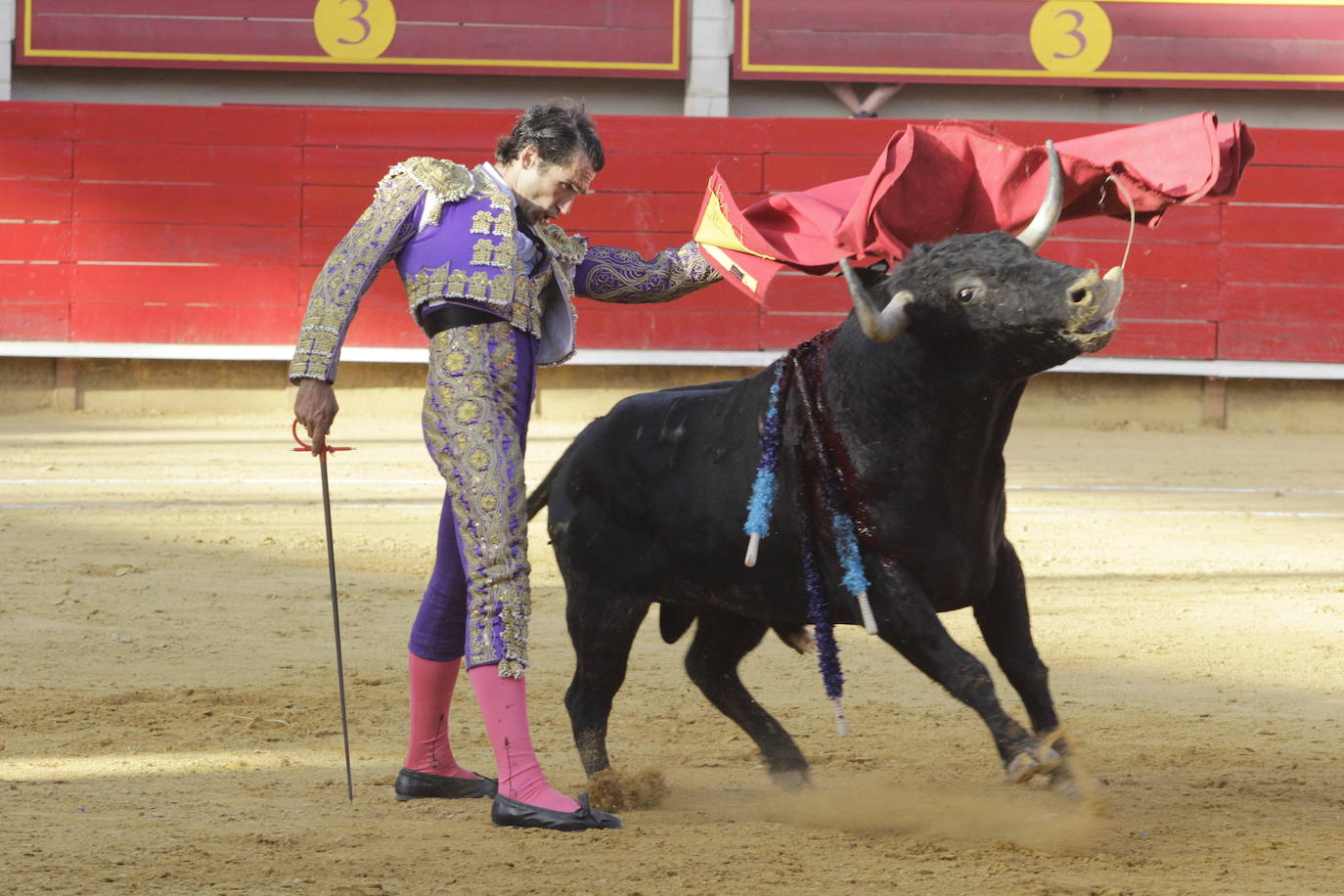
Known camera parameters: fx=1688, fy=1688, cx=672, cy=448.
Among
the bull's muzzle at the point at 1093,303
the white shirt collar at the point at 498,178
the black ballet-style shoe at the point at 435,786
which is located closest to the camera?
the bull's muzzle at the point at 1093,303

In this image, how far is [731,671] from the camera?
319cm

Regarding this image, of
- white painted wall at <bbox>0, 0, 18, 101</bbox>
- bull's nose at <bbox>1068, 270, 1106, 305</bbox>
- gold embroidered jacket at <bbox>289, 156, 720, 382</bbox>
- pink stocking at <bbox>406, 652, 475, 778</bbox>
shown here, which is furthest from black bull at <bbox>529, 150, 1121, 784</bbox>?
white painted wall at <bbox>0, 0, 18, 101</bbox>

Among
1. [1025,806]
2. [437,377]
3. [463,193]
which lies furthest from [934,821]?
[463,193]

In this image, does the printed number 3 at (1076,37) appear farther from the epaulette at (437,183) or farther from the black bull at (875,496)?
the epaulette at (437,183)

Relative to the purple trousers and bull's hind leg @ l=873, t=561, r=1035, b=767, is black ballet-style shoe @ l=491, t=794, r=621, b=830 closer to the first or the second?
the purple trousers

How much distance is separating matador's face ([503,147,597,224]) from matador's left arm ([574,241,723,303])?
0.60 feet

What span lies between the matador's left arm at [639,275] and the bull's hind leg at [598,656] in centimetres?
54

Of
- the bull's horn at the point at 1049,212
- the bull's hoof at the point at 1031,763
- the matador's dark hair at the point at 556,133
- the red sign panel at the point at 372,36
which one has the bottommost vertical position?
Answer: the bull's hoof at the point at 1031,763

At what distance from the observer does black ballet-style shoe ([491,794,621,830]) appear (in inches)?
104

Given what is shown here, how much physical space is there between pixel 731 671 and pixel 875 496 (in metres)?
0.64

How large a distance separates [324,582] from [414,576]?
296mm

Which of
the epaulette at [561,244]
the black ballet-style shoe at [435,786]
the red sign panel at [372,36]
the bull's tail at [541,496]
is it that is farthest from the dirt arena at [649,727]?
the red sign panel at [372,36]

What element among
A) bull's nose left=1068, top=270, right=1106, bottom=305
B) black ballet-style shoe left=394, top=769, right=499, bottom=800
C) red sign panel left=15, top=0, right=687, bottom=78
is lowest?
black ballet-style shoe left=394, top=769, right=499, bottom=800

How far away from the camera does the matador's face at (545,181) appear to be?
2.71 metres
